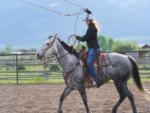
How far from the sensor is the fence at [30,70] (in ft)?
73.4

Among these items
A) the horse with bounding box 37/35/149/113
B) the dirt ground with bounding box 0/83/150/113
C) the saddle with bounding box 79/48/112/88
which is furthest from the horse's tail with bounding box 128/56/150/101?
the saddle with bounding box 79/48/112/88

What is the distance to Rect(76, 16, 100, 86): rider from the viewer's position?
11.3m

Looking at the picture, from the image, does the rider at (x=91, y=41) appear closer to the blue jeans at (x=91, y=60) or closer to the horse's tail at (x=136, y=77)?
the blue jeans at (x=91, y=60)

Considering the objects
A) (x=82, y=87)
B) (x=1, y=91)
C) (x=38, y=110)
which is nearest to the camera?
(x=82, y=87)

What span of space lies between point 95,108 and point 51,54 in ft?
6.46

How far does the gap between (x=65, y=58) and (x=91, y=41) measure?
2.17 ft

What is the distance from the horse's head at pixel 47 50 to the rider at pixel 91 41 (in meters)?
0.53

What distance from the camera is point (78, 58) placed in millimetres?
11594

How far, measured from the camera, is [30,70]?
2417cm

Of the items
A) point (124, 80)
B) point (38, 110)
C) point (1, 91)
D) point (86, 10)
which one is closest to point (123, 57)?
point (124, 80)

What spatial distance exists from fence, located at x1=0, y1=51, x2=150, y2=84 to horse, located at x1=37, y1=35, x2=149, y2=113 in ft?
33.5

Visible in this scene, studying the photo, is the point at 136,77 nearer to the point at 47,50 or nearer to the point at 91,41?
the point at 91,41

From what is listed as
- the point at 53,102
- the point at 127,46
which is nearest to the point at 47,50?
the point at 53,102

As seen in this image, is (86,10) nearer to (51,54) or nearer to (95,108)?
(51,54)
